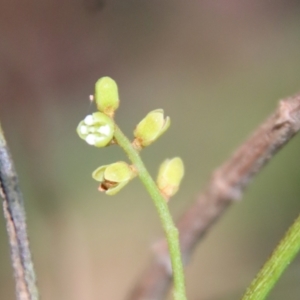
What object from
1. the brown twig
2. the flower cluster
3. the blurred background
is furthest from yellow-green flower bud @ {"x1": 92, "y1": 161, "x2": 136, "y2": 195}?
the blurred background

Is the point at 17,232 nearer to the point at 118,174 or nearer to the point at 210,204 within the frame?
the point at 118,174

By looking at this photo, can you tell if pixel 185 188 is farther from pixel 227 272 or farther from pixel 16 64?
pixel 16 64

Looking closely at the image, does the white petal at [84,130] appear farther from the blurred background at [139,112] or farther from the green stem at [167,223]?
the blurred background at [139,112]

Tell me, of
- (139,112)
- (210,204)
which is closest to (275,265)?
(210,204)

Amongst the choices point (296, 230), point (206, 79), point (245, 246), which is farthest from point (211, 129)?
point (296, 230)

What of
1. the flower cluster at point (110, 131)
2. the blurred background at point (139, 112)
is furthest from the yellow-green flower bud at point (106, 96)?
the blurred background at point (139, 112)
